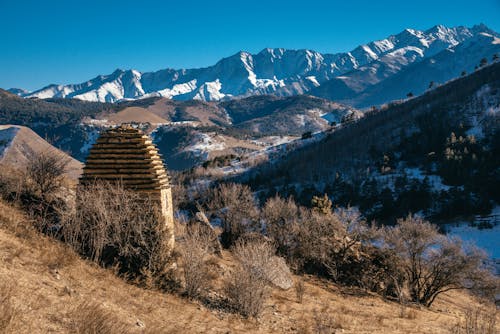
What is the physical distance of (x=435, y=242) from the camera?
23156mm

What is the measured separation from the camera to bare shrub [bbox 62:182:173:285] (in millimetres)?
13367

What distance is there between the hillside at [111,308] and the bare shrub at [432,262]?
4.23 metres

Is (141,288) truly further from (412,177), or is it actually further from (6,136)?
(6,136)

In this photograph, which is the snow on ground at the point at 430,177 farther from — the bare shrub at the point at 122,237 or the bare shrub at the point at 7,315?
the bare shrub at the point at 7,315

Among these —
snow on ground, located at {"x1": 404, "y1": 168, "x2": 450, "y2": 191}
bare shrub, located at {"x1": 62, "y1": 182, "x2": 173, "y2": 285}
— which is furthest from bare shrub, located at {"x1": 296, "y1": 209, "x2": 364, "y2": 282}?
snow on ground, located at {"x1": 404, "y1": 168, "x2": 450, "y2": 191}

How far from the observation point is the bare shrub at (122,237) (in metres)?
13.4

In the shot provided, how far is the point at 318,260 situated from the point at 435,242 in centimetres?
714

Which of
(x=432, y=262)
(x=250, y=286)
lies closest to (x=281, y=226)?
(x=432, y=262)

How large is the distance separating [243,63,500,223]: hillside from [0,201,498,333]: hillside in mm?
44121

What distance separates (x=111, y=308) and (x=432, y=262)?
19.3 m

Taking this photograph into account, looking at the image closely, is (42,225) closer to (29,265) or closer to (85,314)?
(29,265)

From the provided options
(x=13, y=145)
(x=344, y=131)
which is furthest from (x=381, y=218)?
(x=13, y=145)

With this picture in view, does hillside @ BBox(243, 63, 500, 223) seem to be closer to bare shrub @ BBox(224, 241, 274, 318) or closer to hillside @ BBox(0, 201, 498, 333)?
hillside @ BBox(0, 201, 498, 333)

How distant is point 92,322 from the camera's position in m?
7.71
